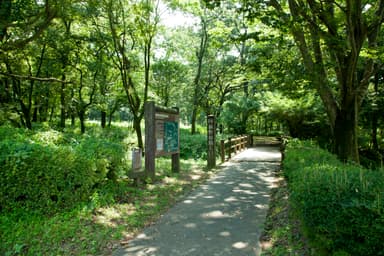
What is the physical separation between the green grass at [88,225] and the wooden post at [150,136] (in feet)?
3.81

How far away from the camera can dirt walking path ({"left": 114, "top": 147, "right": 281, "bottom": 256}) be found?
12.1 feet

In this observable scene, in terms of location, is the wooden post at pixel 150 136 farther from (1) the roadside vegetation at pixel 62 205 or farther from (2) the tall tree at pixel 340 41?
(2) the tall tree at pixel 340 41

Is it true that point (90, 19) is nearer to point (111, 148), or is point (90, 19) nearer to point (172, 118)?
point (172, 118)

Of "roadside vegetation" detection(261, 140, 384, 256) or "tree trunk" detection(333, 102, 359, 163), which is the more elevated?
"tree trunk" detection(333, 102, 359, 163)

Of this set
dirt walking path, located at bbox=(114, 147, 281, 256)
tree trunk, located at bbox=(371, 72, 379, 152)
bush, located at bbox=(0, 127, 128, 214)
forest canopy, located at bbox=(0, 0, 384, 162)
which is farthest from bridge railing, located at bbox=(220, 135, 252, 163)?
bush, located at bbox=(0, 127, 128, 214)

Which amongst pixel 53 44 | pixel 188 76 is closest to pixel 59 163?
pixel 53 44

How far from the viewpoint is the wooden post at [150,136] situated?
24.1 feet

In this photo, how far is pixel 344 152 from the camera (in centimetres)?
750

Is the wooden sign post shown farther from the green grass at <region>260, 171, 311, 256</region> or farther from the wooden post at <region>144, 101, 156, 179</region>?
the green grass at <region>260, 171, 311, 256</region>

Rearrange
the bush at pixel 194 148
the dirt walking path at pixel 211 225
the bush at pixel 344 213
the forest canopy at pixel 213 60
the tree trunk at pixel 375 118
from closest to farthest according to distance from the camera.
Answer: the bush at pixel 344 213 → the dirt walking path at pixel 211 225 → the forest canopy at pixel 213 60 → the bush at pixel 194 148 → the tree trunk at pixel 375 118

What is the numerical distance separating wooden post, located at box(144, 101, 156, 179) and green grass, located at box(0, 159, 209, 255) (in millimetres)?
1160

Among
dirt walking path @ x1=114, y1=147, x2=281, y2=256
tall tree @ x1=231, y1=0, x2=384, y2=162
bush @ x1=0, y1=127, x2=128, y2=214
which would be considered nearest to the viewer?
dirt walking path @ x1=114, y1=147, x2=281, y2=256

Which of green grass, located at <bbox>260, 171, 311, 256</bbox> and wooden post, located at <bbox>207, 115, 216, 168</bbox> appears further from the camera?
wooden post, located at <bbox>207, 115, 216, 168</bbox>

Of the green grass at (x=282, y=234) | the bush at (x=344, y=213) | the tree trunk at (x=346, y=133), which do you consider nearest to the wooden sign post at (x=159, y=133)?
the green grass at (x=282, y=234)
